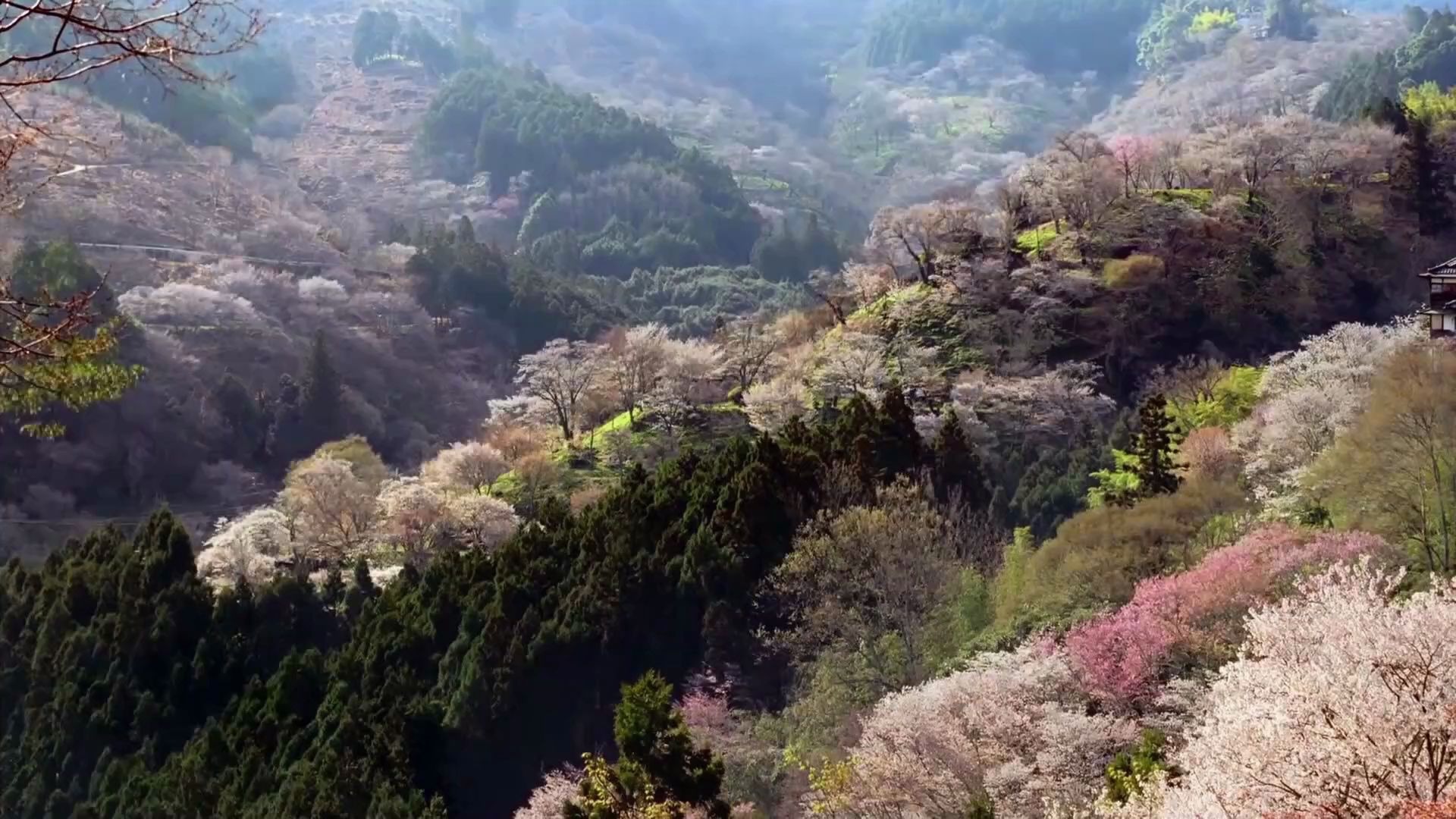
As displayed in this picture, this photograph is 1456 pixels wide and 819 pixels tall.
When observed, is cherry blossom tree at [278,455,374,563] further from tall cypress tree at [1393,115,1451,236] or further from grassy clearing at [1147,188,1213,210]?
tall cypress tree at [1393,115,1451,236]

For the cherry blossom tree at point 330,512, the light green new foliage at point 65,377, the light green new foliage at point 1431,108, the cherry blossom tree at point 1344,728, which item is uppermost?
the light green new foliage at point 1431,108

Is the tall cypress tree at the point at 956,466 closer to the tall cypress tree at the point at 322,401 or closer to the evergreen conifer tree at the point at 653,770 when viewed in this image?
Result: the evergreen conifer tree at the point at 653,770

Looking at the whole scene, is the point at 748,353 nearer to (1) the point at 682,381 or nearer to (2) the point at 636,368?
(1) the point at 682,381

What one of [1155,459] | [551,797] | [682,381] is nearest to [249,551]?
[682,381]

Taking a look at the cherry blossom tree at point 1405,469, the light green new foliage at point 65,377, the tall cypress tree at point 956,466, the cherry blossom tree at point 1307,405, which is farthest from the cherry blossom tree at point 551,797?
the light green new foliage at point 65,377

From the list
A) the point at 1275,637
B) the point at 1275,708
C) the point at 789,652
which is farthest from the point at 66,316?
the point at 789,652
